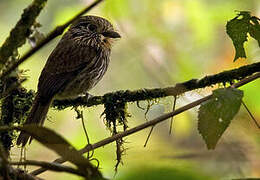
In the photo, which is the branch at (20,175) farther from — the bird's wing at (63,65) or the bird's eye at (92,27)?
the bird's eye at (92,27)

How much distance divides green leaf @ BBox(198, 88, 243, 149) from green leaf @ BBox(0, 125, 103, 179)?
0.27 meters

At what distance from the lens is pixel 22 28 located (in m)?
0.96

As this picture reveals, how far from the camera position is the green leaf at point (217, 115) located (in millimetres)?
961

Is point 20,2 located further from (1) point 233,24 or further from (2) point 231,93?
(2) point 231,93

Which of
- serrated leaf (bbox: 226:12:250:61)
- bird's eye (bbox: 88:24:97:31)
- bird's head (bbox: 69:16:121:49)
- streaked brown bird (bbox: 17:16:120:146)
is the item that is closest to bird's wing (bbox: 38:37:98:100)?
streaked brown bird (bbox: 17:16:120:146)

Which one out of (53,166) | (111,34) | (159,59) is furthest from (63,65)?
(53,166)

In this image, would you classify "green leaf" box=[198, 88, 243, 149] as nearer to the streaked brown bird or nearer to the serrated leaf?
the serrated leaf

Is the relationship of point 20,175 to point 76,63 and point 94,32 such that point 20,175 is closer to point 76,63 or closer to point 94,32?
point 76,63

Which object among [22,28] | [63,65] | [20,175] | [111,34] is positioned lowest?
[20,175]

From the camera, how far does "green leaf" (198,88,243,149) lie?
0.96 metres

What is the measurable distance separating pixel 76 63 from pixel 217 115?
234cm

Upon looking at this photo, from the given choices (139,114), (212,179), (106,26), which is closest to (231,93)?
(212,179)

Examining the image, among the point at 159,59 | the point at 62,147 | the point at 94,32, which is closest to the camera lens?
the point at 62,147

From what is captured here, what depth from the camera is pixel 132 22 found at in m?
3.69
